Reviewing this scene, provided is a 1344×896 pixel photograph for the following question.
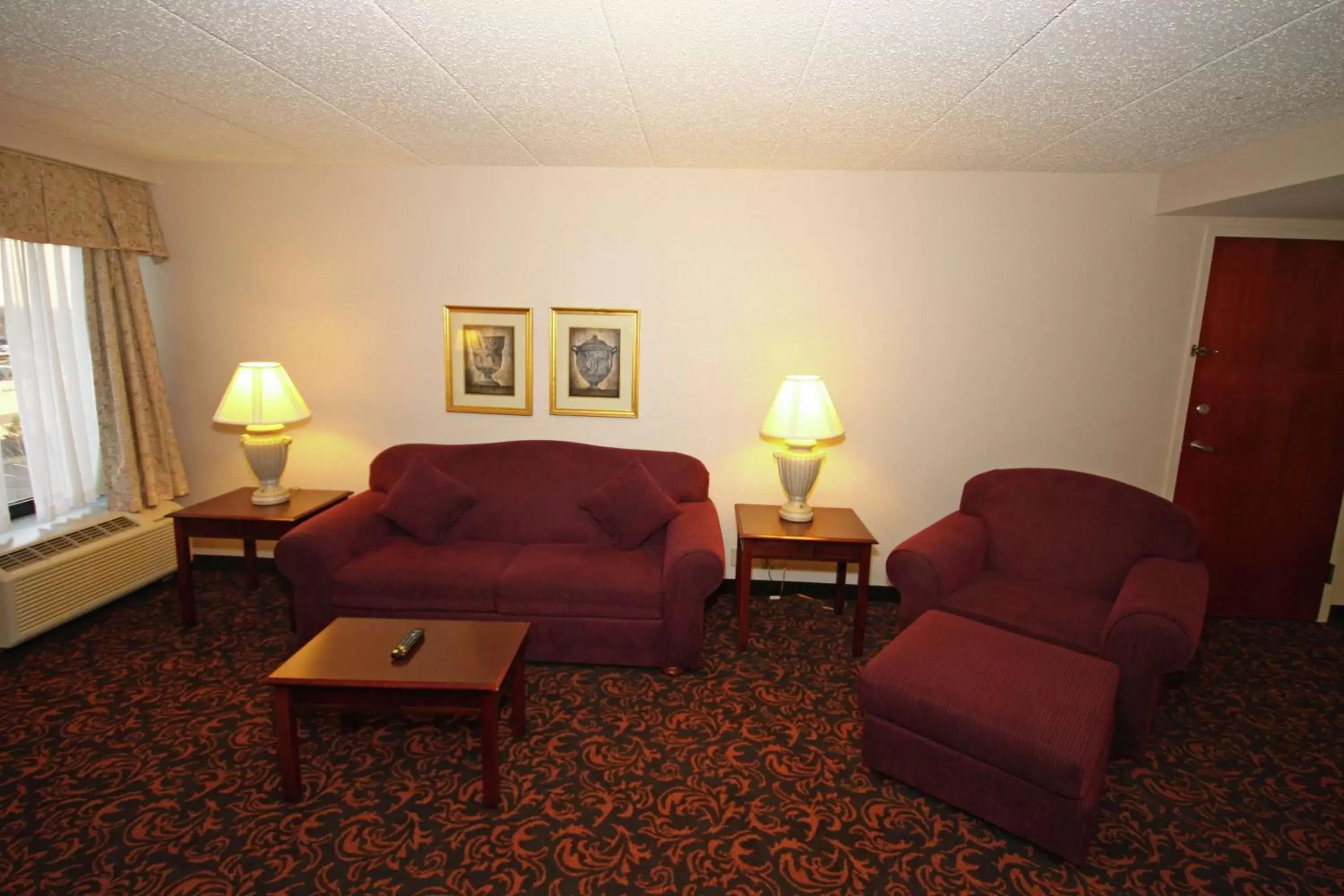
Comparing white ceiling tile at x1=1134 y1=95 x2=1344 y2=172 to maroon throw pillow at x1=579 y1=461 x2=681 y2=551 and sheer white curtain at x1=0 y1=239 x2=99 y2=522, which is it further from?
sheer white curtain at x1=0 y1=239 x2=99 y2=522

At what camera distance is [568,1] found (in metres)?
1.86

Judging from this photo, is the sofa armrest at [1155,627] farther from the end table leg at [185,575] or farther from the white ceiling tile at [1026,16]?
the end table leg at [185,575]

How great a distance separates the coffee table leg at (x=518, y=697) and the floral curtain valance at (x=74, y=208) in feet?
10.5

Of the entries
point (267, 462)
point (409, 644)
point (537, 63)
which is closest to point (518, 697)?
point (409, 644)

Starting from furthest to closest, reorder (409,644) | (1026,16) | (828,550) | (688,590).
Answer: (828,550) < (688,590) < (409,644) < (1026,16)

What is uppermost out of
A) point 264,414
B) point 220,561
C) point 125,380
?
point 125,380

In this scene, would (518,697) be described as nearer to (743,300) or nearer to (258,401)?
(258,401)

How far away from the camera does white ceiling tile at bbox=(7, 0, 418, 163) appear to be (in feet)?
6.60

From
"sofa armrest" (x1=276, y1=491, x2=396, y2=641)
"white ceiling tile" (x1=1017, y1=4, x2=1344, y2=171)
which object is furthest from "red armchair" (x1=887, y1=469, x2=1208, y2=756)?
"sofa armrest" (x1=276, y1=491, x2=396, y2=641)

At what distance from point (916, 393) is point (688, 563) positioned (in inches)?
70.9

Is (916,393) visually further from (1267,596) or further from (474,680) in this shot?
(474,680)

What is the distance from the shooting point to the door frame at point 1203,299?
361cm

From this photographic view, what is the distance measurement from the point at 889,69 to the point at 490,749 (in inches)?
105

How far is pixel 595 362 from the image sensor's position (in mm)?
3984
